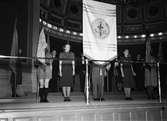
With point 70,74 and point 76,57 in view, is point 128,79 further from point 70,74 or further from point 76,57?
point 76,57

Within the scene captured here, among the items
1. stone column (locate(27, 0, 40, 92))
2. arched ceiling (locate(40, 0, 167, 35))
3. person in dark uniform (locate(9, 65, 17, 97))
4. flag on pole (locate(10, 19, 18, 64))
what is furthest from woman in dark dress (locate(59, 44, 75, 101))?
arched ceiling (locate(40, 0, 167, 35))

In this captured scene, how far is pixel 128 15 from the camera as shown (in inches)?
429

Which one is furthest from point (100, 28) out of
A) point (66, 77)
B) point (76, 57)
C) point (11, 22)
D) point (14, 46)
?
point (76, 57)

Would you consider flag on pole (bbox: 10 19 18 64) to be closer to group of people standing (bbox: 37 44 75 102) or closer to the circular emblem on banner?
group of people standing (bbox: 37 44 75 102)

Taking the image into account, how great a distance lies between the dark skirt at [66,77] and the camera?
5102 mm

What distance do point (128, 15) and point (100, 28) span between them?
598 centimetres

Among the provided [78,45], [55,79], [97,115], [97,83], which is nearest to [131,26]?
[78,45]

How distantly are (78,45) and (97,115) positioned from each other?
19.0ft

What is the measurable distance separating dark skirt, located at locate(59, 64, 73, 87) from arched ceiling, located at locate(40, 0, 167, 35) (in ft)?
13.5

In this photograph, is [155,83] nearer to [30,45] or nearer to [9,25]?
[30,45]

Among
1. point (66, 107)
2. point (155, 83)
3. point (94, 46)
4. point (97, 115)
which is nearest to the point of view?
point (66, 107)

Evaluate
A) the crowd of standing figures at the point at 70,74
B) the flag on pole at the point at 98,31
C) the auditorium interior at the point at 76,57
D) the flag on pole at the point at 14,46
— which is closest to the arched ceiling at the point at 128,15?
the auditorium interior at the point at 76,57

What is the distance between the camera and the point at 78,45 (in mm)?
9969

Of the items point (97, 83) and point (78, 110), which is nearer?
point (78, 110)
